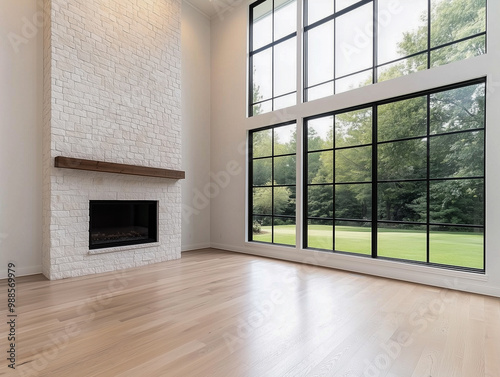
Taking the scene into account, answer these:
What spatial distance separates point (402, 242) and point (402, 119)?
1.74 meters

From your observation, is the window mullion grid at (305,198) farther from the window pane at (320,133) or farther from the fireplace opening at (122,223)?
the fireplace opening at (122,223)

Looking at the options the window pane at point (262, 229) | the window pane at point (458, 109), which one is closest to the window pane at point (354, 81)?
the window pane at point (458, 109)

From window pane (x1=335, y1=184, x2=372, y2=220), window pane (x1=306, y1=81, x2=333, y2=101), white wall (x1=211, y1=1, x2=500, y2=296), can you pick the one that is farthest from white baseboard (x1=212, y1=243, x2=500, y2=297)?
window pane (x1=306, y1=81, x2=333, y2=101)

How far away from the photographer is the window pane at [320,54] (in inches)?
185

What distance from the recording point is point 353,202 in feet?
14.1

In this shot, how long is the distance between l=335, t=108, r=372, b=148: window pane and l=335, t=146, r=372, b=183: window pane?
0.13 metres

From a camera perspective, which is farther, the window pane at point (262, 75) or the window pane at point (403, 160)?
the window pane at point (262, 75)

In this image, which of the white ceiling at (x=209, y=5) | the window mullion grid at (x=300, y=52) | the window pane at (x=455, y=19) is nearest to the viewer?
the window pane at (x=455, y=19)

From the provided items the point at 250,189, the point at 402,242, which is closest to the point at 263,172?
the point at 250,189

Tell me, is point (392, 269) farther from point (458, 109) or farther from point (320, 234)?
point (458, 109)

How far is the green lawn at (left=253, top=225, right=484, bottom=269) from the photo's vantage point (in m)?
3.45

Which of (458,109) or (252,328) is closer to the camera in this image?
(252,328)

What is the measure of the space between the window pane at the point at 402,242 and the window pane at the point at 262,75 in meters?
3.31

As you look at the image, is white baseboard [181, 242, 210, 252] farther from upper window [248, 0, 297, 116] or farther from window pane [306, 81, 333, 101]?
window pane [306, 81, 333, 101]
